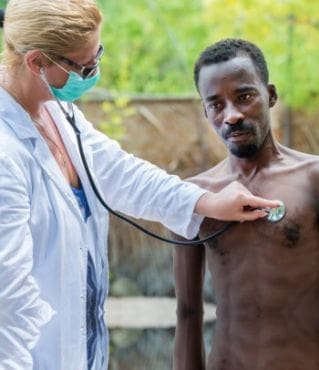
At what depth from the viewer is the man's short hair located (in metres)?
2.39

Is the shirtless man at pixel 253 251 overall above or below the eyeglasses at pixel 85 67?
below

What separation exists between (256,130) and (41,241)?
55 centimetres

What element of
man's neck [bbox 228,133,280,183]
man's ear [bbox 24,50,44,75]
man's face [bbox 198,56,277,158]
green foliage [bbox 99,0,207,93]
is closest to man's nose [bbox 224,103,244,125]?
man's face [bbox 198,56,277,158]

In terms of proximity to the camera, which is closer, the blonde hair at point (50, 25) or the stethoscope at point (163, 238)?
the blonde hair at point (50, 25)

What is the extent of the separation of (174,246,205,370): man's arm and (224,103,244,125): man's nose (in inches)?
13.6

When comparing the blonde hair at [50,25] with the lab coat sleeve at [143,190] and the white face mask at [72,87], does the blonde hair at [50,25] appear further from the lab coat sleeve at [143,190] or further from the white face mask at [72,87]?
the lab coat sleeve at [143,190]

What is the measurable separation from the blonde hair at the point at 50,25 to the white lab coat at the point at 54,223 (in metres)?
0.14

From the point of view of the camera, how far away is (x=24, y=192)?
2117 millimetres

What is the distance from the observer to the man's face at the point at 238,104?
7.63 ft

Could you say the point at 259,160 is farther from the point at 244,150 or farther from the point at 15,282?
the point at 15,282

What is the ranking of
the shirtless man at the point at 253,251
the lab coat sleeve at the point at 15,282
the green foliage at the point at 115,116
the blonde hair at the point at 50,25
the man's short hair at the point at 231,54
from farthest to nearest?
the green foliage at the point at 115,116 → the man's short hair at the point at 231,54 → the shirtless man at the point at 253,251 → the blonde hair at the point at 50,25 → the lab coat sleeve at the point at 15,282

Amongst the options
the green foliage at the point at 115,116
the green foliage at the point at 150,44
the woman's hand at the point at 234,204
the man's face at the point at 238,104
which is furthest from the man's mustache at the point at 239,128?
the green foliage at the point at 150,44

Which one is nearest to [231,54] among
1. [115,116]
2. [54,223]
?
[54,223]

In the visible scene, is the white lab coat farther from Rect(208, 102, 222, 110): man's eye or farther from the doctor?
Rect(208, 102, 222, 110): man's eye
